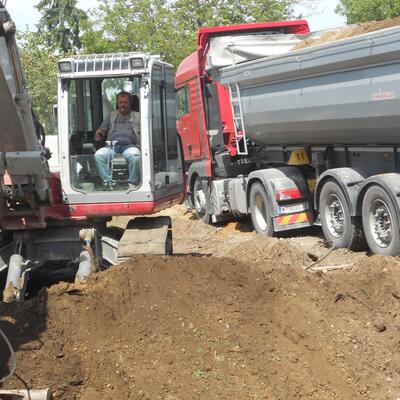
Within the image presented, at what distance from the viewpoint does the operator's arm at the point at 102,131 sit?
24.9ft

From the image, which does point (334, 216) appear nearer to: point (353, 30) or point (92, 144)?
point (353, 30)

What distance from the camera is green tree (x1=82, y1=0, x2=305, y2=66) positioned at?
2561cm

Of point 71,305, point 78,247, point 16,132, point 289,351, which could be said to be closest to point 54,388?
point 71,305

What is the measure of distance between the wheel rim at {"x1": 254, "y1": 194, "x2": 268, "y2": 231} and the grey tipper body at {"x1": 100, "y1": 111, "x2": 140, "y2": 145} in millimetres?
5106

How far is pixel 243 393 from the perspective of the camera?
4.47m

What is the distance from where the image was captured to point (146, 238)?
7246mm

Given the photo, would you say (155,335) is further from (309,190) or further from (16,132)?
(309,190)

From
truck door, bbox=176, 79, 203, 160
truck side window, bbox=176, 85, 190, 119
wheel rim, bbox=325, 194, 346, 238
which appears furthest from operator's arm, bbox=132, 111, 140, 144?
truck side window, bbox=176, 85, 190, 119

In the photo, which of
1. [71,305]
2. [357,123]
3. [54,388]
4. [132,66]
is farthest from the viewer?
[357,123]

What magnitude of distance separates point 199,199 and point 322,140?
5090 millimetres

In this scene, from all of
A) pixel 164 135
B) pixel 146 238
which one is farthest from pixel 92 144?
pixel 146 238

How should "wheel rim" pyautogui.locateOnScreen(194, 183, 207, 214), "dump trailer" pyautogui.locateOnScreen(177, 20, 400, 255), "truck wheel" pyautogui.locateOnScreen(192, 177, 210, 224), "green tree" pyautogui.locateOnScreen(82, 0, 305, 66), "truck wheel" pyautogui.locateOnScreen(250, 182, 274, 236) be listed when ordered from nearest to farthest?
"dump trailer" pyautogui.locateOnScreen(177, 20, 400, 255)
"truck wheel" pyautogui.locateOnScreen(250, 182, 274, 236)
"truck wheel" pyautogui.locateOnScreen(192, 177, 210, 224)
"wheel rim" pyautogui.locateOnScreen(194, 183, 207, 214)
"green tree" pyautogui.locateOnScreen(82, 0, 305, 66)

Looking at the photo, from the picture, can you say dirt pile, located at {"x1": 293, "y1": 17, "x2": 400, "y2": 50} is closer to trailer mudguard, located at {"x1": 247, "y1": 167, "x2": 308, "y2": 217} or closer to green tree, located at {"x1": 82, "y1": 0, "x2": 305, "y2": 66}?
trailer mudguard, located at {"x1": 247, "y1": 167, "x2": 308, "y2": 217}

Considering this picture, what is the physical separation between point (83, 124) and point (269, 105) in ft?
13.5
